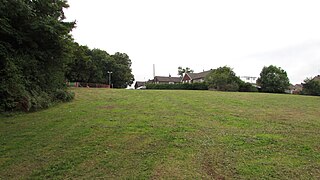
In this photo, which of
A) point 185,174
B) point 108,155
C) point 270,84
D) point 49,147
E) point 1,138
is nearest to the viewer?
point 185,174

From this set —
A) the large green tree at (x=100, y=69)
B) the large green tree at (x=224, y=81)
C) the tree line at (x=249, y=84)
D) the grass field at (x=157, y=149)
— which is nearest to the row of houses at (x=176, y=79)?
the large green tree at (x=100, y=69)

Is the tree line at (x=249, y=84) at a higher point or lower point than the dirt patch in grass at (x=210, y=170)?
higher

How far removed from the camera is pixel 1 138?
22.5ft

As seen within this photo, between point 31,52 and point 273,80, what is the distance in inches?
1696

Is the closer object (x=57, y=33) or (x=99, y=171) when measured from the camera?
(x=99, y=171)

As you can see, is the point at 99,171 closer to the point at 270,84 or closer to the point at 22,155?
the point at 22,155

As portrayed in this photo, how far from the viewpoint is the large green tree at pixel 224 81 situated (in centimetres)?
3478

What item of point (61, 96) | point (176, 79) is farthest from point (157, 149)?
point (176, 79)

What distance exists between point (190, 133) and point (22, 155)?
498 centimetres

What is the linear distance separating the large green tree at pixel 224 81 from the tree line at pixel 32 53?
→ 85.4ft

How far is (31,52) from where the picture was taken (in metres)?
12.5

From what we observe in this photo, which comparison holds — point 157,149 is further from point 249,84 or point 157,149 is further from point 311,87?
point 311,87

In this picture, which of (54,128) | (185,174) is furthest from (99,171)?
(54,128)

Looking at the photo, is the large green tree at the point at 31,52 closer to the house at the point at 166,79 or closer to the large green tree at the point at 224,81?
the large green tree at the point at 224,81
